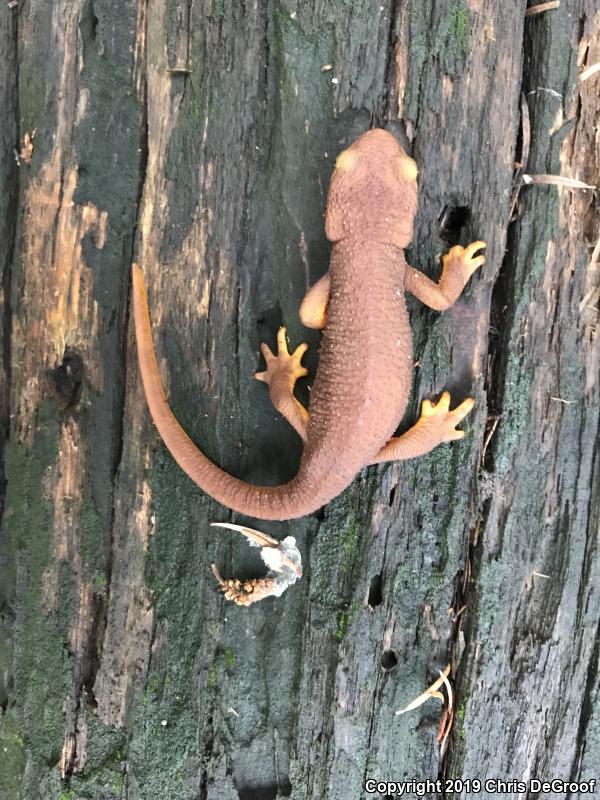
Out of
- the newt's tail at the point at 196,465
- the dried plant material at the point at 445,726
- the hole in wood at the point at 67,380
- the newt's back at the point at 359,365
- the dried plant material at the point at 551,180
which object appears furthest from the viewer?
the dried plant material at the point at 445,726

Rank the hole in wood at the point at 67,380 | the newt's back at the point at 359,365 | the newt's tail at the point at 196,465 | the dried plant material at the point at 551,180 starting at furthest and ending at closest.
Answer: the hole in wood at the point at 67,380 → the dried plant material at the point at 551,180 → the newt's tail at the point at 196,465 → the newt's back at the point at 359,365

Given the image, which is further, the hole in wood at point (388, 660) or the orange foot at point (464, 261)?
the hole in wood at point (388, 660)

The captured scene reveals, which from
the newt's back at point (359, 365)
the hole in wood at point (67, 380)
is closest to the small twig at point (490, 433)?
the newt's back at point (359, 365)

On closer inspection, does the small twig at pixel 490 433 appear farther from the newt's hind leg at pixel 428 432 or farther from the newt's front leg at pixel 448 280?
the newt's front leg at pixel 448 280

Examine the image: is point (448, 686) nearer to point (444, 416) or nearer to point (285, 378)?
point (444, 416)

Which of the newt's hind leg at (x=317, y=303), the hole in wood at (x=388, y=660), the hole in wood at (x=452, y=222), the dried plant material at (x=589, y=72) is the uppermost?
the dried plant material at (x=589, y=72)

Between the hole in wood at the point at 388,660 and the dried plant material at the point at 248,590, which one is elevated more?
the dried plant material at the point at 248,590

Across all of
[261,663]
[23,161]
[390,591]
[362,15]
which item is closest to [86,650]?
[261,663]
